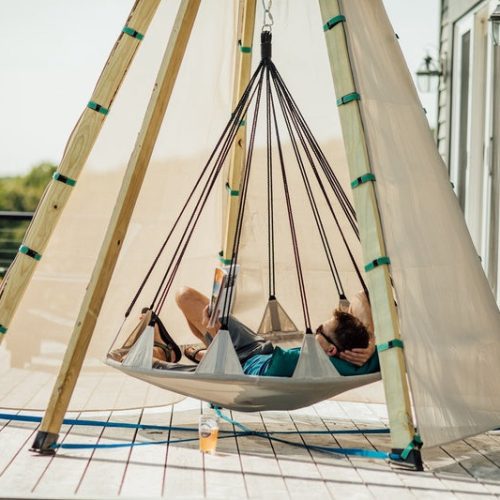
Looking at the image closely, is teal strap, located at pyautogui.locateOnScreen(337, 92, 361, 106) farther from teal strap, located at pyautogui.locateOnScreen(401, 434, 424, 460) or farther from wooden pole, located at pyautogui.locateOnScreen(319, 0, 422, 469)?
teal strap, located at pyautogui.locateOnScreen(401, 434, 424, 460)

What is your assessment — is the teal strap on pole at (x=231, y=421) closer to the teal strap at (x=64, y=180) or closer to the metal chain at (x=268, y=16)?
the teal strap at (x=64, y=180)

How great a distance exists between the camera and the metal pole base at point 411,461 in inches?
124

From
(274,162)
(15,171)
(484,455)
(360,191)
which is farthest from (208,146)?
(15,171)

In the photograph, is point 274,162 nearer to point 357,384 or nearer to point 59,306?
point 59,306

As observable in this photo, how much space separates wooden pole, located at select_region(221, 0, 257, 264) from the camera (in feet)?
15.2

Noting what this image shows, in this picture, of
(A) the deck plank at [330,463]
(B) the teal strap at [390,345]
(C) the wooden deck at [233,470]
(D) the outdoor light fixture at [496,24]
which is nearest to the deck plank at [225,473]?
(C) the wooden deck at [233,470]

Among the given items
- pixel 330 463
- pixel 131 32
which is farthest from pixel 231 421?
pixel 131 32

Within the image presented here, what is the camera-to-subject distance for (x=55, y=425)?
10.9ft

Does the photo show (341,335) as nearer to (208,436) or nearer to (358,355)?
(358,355)

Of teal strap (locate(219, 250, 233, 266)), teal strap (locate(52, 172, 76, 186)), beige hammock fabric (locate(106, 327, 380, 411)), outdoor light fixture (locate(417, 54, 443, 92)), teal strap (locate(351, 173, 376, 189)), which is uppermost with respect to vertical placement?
outdoor light fixture (locate(417, 54, 443, 92))

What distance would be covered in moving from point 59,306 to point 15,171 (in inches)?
986

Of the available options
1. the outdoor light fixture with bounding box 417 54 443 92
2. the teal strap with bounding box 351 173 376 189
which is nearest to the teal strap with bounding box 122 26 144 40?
the teal strap with bounding box 351 173 376 189

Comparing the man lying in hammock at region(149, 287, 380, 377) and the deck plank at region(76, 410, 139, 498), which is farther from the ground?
the man lying in hammock at region(149, 287, 380, 377)

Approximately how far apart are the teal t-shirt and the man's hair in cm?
6
